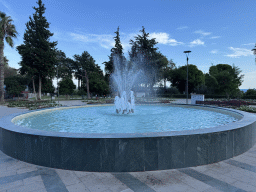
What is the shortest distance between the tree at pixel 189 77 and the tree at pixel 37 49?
3702 cm

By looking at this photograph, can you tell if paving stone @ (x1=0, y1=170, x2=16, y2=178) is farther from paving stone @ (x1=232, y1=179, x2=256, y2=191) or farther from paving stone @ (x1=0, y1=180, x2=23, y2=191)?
paving stone @ (x1=232, y1=179, x2=256, y2=191)

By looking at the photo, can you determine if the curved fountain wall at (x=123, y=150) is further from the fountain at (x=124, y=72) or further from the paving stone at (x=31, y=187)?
the fountain at (x=124, y=72)

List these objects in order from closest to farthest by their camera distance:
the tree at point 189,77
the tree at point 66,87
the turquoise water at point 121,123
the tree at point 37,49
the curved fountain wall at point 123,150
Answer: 1. the curved fountain wall at point 123,150
2. the turquoise water at point 121,123
3. the tree at point 37,49
4. the tree at point 66,87
5. the tree at point 189,77

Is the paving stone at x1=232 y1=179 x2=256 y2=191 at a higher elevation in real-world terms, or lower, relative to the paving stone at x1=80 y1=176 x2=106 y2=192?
higher

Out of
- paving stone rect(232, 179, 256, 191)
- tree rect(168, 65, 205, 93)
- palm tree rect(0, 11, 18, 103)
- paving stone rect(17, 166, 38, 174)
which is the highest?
palm tree rect(0, 11, 18, 103)

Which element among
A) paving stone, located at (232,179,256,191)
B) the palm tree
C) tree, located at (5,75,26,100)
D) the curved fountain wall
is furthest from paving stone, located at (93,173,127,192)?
tree, located at (5,75,26,100)

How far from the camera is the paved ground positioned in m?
3.44

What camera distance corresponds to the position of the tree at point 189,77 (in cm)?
5500

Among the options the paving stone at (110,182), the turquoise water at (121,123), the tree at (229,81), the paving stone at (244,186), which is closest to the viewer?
the paving stone at (244,186)

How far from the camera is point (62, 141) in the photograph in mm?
4324

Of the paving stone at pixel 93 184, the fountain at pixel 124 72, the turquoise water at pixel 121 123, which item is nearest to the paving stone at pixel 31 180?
the paving stone at pixel 93 184

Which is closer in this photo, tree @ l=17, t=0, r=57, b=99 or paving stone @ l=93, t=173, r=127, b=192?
paving stone @ l=93, t=173, r=127, b=192

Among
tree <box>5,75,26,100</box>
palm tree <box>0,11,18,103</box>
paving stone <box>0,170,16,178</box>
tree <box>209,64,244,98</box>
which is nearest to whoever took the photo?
paving stone <box>0,170,16,178</box>

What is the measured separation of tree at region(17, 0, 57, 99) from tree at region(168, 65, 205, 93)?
121ft
